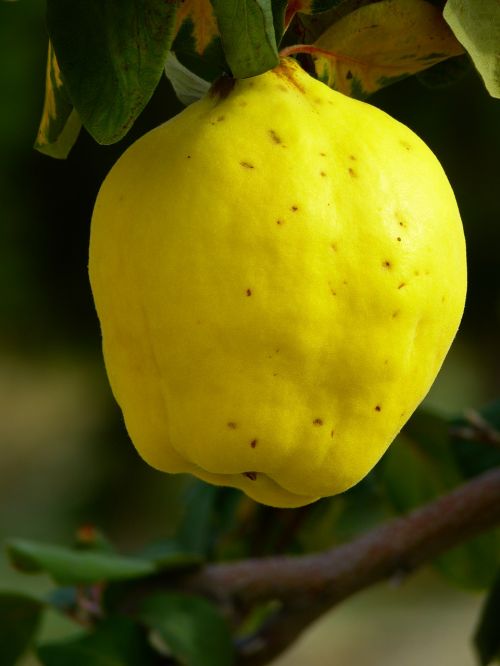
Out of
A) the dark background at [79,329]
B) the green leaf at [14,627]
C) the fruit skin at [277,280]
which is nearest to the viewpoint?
the fruit skin at [277,280]

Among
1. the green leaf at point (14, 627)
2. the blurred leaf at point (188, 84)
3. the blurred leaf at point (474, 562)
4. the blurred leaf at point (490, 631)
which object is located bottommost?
the blurred leaf at point (474, 562)

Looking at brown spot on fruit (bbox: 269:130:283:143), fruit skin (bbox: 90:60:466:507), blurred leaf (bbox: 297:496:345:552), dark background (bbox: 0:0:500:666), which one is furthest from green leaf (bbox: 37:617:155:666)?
dark background (bbox: 0:0:500:666)

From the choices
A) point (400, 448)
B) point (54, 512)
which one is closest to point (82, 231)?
point (54, 512)

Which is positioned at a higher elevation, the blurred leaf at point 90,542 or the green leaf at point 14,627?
the green leaf at point 14,627

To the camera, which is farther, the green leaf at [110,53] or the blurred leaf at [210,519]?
the blurred leaf at [210,519]

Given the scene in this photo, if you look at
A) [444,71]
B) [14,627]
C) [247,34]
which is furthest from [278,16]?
[14,627]

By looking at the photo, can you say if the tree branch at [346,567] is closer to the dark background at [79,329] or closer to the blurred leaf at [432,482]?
the blurred leaf at [432,482]

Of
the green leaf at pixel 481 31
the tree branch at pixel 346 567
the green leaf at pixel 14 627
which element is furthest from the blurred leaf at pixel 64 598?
the green leaf at pixel 481 31
